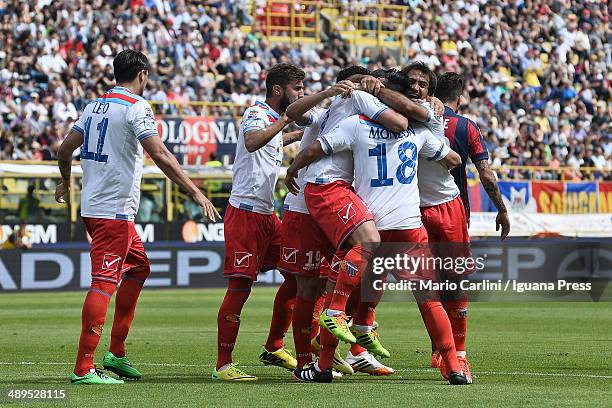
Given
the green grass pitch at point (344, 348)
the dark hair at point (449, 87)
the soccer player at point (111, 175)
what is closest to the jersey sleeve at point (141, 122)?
the soccer player at point (111, 175)

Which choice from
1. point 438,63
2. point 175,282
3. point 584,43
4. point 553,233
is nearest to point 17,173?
point 175,282

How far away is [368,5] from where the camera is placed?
40.4m

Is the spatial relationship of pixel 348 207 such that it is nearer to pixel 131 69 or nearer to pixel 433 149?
pixel 433 149

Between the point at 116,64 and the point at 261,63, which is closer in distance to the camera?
the point at 116,64

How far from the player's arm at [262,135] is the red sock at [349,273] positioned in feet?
3.87

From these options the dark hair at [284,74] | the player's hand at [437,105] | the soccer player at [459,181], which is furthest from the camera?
the soccer player at [459,181]

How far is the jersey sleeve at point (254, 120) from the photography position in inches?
400

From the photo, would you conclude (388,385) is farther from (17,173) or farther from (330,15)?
(330,15)

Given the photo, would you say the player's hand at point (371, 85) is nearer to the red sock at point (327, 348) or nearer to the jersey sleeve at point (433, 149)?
the jersey sleeve at point (433, 149)

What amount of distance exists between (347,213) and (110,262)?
188 centimetres

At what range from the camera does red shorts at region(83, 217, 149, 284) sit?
32.3ft

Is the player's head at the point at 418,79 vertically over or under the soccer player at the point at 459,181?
over

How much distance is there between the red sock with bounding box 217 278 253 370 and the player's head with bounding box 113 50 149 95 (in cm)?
176

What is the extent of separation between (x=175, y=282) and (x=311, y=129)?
16.7 m
